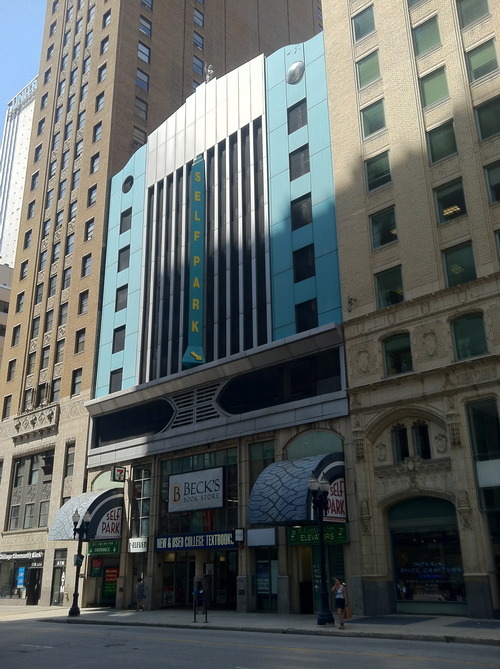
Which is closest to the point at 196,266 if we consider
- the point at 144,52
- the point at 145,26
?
the point at 144,52

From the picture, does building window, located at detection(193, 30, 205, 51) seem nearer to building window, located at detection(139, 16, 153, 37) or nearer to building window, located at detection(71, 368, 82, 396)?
building window, located at detection(139, 16, 153, 37)

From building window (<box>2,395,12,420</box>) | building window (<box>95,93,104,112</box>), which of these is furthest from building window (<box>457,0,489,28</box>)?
building window (<box>2,395,12,420</box>)

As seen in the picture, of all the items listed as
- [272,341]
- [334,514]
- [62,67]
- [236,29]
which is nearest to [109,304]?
[272,341]

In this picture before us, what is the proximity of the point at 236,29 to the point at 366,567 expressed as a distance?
61.5m

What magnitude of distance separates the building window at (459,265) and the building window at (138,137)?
34592mm

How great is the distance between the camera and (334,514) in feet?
92.4

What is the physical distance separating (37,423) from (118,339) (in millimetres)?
10644

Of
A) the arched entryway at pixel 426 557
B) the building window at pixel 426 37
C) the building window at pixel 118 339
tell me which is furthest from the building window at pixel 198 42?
the arched entryway at pixel 426 557

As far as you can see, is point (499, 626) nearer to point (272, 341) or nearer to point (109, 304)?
point (272, 341)

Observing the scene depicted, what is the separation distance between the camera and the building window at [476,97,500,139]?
96.0ft

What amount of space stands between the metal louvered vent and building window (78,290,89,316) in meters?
14.5

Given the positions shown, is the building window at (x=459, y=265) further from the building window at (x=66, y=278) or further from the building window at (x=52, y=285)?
the building window at (x=52, y=285)

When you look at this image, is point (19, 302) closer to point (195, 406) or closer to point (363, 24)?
point (195, 406)

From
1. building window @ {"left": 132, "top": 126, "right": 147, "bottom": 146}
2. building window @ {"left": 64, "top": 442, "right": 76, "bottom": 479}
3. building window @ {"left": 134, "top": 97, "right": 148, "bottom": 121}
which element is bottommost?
building window @ {"left": 64, "top": 442, "right": 76, "bottom": 479}
